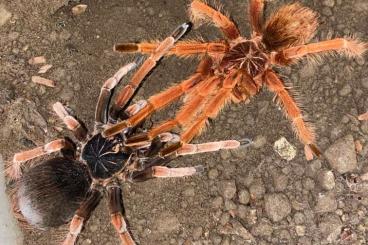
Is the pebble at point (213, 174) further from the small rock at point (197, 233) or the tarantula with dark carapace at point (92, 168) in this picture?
the small rock at point (197, 233)

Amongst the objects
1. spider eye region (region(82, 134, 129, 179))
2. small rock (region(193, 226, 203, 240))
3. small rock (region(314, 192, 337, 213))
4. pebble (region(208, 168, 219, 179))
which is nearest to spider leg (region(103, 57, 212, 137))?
spider eye region (region(82, 134, 129, 179))

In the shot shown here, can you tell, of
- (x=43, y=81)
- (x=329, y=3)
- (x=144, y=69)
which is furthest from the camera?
(x=43, y=81)

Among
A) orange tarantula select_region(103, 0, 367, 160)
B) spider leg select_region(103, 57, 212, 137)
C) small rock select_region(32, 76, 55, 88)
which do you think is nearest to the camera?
spider leg select_region(103, 57, 212, 137)

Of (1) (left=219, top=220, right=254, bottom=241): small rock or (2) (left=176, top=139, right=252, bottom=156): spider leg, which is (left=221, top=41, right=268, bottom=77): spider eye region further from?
(1) (left=219, top=220, right=254, bottom=241): small rock

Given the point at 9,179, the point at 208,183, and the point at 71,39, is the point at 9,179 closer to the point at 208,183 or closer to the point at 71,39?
the point at 71,39

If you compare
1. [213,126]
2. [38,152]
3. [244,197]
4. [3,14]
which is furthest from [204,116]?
[3,14]

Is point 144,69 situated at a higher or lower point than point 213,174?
higher

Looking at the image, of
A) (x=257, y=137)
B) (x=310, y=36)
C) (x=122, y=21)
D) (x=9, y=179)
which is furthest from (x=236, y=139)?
(x=9, y=179)

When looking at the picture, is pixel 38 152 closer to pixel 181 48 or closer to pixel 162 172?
pixel 162 172
